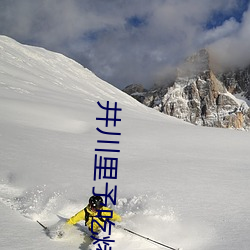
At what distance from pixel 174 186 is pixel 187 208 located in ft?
3.94

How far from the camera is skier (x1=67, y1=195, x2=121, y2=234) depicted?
5215mm

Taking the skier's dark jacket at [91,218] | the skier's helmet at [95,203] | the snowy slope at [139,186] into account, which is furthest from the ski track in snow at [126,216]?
the skier's helmet at [95,203]

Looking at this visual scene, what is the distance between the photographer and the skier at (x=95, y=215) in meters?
5.21

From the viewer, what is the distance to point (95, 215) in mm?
5332

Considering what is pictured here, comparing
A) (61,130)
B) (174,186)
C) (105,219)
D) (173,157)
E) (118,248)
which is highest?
(61,130)

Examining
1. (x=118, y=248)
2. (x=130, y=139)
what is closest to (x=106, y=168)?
(x=118, y=248)

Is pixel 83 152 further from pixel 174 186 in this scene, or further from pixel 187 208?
pixel 187 208

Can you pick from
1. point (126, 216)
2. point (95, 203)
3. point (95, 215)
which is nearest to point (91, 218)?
point (95, 215)

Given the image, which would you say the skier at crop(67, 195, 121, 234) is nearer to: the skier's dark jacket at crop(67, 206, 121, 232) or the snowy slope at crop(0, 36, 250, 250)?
the skier's dark jacket at crop(67, 206, 121, 232)

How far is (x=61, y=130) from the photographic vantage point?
14.2m

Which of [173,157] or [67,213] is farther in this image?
[173,157]

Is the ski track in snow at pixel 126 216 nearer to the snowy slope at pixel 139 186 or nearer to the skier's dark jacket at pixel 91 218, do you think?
the snowy slope at pixel 139 186

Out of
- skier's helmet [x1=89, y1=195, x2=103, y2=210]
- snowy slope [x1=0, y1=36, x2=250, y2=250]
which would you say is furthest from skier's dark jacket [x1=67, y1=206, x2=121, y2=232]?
snowy slope [x1=0, y1=36, x2=250, y2=250]

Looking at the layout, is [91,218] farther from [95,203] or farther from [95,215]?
[95,203]
